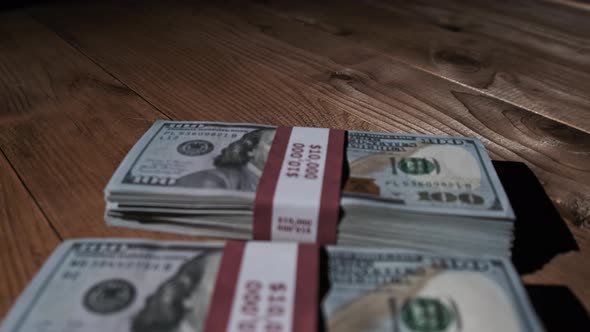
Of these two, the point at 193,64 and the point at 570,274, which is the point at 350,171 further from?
the point at 193,64

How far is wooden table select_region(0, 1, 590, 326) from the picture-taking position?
0.61 m

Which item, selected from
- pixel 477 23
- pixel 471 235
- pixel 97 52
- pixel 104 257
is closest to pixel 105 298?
pixel 104 257

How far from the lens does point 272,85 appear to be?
874 millimetres

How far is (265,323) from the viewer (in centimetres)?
40

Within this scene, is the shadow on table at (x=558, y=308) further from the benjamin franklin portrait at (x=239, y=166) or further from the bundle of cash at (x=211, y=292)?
the benjamin franklin portrait at (x=239, y=166)

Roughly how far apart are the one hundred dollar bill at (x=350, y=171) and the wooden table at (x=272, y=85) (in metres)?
0.06

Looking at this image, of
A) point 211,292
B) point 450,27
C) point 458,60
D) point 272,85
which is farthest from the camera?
point 450,27

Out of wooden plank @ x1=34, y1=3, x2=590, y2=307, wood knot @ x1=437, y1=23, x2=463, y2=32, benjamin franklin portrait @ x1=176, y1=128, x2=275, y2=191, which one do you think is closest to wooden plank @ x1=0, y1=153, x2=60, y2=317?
benjamin franklin portrait @ x1=176, y1=128, x2=275, y2=191

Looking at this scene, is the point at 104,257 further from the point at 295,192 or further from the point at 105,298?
the point at 295,192

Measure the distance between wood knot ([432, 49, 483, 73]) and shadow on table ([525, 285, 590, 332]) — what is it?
525 mm

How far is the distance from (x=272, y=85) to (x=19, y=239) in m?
0.45

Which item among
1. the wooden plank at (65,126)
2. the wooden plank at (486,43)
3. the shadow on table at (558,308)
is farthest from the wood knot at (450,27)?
the shadow on table at (558,308)

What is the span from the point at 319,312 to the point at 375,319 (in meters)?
0.04

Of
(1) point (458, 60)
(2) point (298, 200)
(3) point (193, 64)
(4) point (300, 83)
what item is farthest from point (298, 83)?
(2) point (298, 200)
